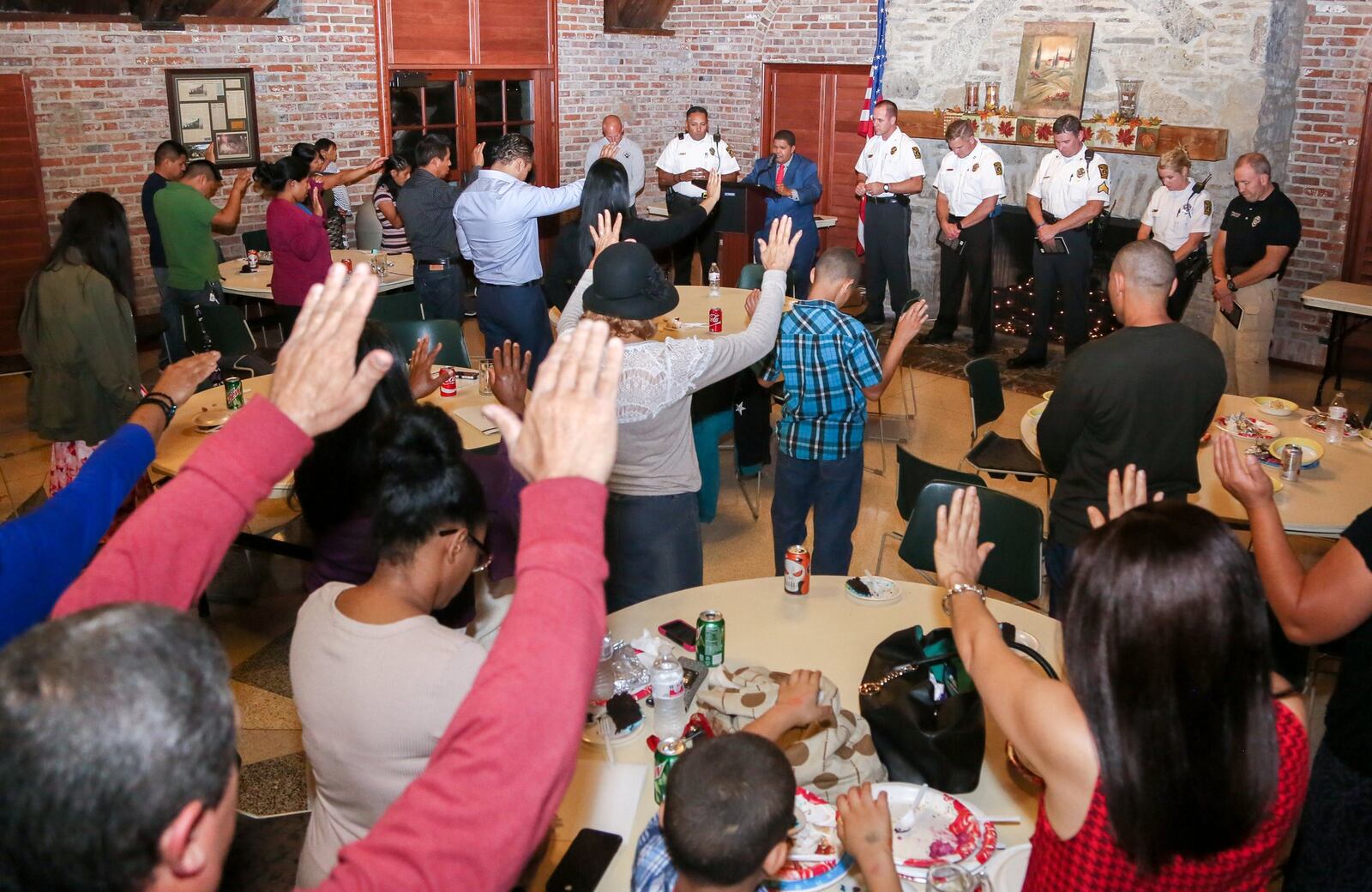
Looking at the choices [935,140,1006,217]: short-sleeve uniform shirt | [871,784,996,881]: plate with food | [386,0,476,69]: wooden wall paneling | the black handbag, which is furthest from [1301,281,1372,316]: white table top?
[386,0,476,69]: wooden wall paneling

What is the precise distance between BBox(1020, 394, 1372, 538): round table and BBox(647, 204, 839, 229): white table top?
5806 millimetres

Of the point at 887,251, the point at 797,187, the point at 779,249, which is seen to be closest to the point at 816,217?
the point at 797,187

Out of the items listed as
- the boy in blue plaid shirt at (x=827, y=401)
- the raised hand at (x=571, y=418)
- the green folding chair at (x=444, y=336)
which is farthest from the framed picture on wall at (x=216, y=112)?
the raised hand at (x=571, y=418)

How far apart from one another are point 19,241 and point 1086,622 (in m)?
8.61

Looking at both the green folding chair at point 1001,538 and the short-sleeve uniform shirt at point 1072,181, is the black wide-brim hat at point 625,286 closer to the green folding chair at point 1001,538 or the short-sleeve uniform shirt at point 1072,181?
the green folding chair at point 1001,538

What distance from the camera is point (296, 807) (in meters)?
3.79

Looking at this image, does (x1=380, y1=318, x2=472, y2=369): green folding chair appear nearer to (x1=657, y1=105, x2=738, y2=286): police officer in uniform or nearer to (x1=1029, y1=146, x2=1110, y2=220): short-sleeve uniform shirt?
(x1=657, y1=105, x2=738, y2=286): police officer in uniform

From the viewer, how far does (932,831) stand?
2336 millimetres

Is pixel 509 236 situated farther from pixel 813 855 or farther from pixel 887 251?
pixel 813 855

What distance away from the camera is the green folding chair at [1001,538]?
3.85 metres

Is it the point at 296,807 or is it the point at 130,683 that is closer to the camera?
the point at 130,683

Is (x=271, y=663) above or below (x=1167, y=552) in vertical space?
below

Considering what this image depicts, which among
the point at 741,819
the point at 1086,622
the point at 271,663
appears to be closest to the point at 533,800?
the point at 741,819

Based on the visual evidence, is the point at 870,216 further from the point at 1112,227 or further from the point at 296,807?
the point at 296,807
